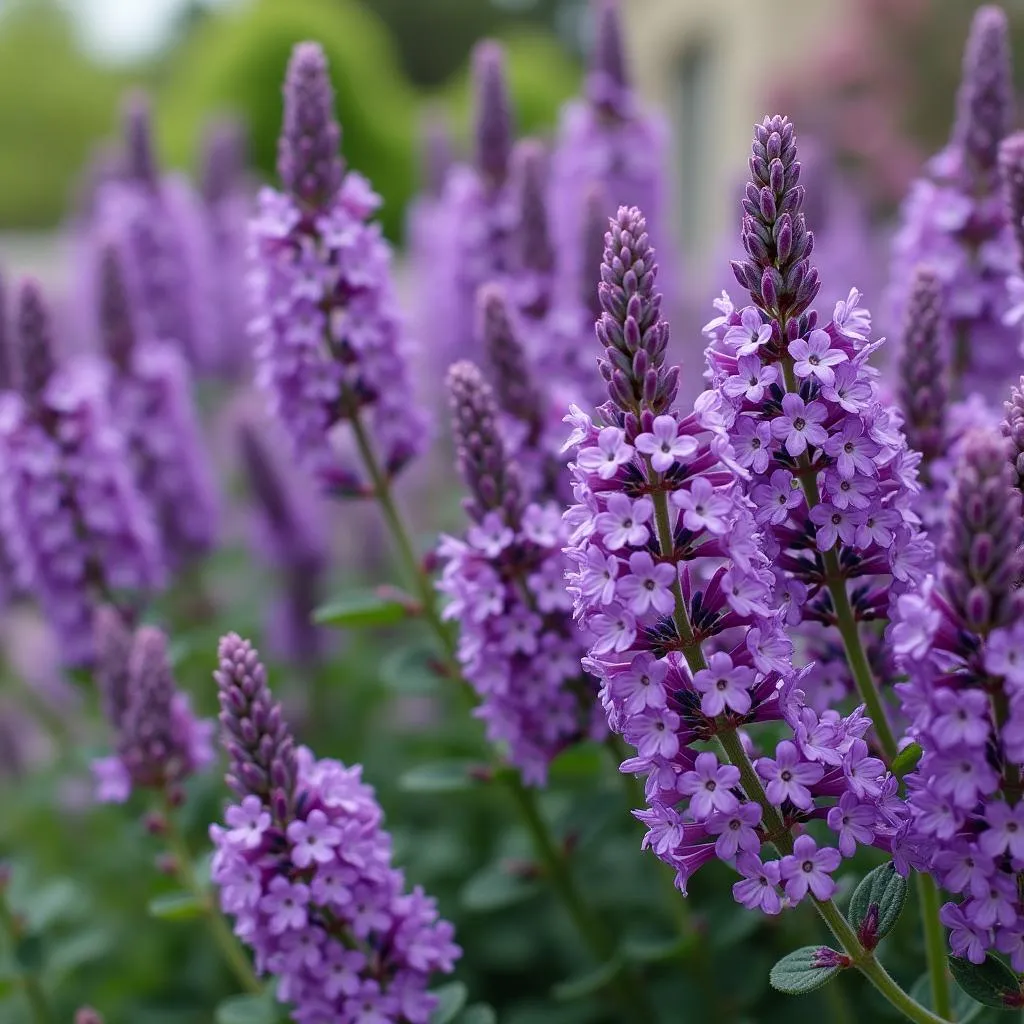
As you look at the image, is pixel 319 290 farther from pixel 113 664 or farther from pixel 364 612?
pixel 113 664

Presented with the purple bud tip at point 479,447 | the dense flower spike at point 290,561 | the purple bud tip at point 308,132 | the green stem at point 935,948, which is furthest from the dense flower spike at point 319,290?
the dense flower spike at point 290,561

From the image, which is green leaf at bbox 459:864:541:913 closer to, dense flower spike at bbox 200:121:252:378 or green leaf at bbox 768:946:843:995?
green leaf at bbox 768:946:843:995

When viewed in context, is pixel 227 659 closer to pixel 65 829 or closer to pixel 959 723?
pixel 959 723

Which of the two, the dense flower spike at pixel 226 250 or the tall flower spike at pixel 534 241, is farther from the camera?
the dense flower spike at pixel 226 250

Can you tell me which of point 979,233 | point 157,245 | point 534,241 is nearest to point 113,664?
point 534,241

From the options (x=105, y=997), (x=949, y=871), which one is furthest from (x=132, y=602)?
(x=949, y=871)

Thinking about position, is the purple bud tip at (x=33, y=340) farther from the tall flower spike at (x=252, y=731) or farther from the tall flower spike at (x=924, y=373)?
the tall flower spike at (x=924, y=373)
